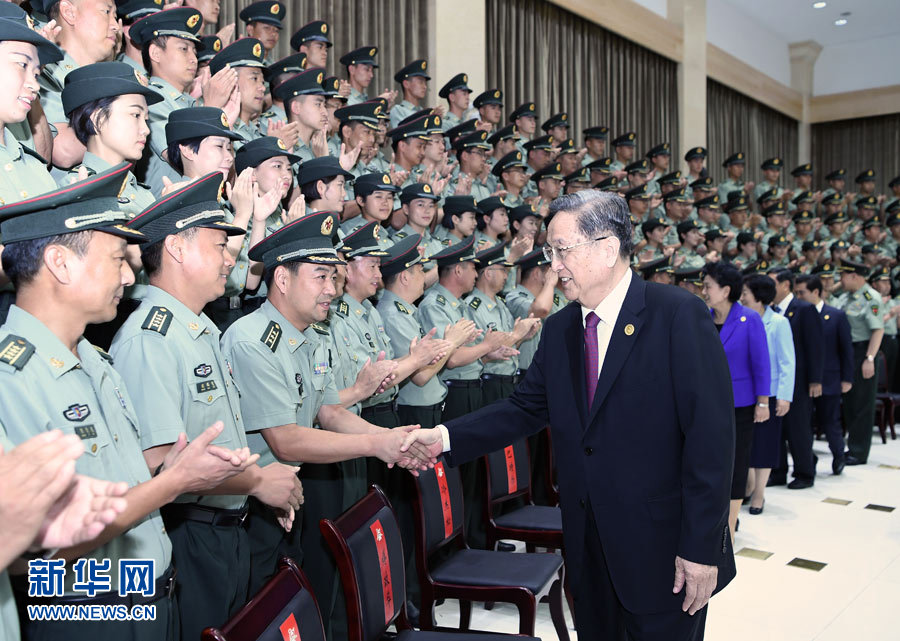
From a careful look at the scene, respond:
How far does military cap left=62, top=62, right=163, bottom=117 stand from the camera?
7.94 ft

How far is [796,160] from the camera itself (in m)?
15.0

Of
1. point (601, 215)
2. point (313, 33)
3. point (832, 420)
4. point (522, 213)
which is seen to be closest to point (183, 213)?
point (601, 215)

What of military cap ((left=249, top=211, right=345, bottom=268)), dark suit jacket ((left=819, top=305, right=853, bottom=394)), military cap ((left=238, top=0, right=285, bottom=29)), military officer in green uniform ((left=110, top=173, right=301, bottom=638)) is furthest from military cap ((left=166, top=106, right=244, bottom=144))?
dark suit jacket ((left=819, top=305, right=853, bottom=394))

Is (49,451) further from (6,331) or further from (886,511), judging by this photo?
(886,511)

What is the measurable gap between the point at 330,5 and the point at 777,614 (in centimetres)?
574

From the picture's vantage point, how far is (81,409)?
1.50 metres

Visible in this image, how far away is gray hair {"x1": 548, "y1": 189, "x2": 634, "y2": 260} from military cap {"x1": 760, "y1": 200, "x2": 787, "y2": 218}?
879 cm

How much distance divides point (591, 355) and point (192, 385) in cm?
103

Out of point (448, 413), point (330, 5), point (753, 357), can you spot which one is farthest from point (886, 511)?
point (330, 5)

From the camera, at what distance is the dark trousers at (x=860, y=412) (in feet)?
21.4

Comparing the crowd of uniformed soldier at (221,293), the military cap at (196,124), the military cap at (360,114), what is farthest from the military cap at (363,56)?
the military cap at (196,124)

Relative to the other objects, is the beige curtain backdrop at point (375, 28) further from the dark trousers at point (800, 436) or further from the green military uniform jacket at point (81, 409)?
the green military uniform jacket at point (81, 409)

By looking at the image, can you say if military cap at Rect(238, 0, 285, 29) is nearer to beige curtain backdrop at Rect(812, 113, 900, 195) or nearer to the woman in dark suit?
the woman in dark suit

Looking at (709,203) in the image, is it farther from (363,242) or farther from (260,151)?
(260,151)
